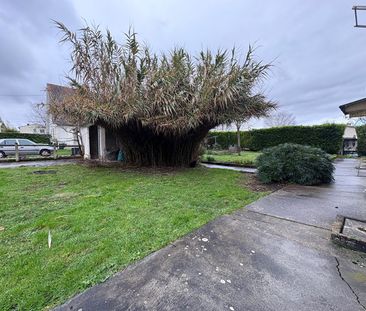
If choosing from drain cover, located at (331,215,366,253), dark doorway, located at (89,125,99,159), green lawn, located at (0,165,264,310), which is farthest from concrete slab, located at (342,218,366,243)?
dark doorway, located at (89,125,99,159)

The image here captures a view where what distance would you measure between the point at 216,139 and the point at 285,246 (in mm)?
19753

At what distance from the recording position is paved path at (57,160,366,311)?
5.02ft

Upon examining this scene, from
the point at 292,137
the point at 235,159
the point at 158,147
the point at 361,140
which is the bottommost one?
the point at 235,159

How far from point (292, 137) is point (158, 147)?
12684 millimetres

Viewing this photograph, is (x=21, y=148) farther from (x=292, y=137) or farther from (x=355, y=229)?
(x=292, y=137)

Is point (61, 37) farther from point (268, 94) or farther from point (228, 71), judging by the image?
point (268, 94)

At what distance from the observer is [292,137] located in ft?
54.7

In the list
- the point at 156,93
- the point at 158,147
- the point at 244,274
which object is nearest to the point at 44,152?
the point at 158,147

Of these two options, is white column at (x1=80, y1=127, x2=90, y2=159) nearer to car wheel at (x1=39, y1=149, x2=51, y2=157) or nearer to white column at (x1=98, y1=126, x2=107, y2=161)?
white column at (x1=98, y1=126, x2=107, y2=161)

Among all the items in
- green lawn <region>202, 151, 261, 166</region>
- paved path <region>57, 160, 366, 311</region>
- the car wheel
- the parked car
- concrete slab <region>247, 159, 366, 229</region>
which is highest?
the parked car

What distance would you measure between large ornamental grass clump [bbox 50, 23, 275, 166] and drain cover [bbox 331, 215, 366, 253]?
4.32 m

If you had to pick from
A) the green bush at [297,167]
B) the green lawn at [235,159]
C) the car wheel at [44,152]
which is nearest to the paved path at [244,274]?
the green bush at [297,167]

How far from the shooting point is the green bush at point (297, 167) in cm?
548

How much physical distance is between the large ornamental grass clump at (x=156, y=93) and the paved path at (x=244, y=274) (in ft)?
14.0
